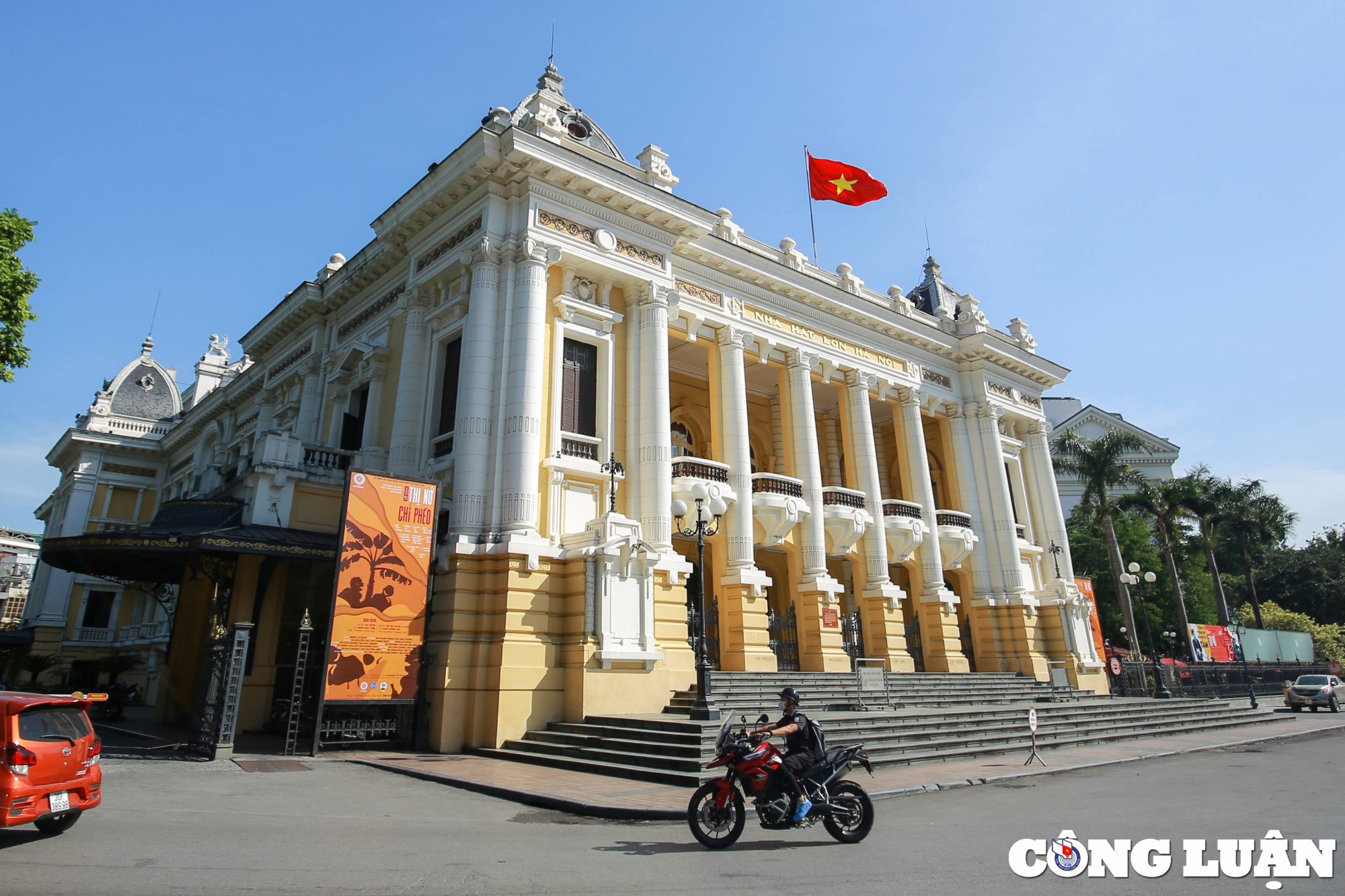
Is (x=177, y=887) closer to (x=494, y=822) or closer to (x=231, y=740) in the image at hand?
(x=494, y=822)

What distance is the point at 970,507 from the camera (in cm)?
2958

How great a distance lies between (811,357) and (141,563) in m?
20.6

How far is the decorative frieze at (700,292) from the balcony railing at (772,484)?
554 cm

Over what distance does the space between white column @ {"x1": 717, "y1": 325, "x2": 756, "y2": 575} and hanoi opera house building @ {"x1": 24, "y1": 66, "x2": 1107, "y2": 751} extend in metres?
0.07

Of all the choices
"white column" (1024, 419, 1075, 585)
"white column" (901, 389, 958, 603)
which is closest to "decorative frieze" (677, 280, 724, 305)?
"white column" (901, 389, 958, 603)

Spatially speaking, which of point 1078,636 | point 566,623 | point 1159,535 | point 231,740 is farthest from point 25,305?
point 1159,535

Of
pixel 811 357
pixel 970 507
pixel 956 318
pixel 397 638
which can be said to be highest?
pixel 956 318

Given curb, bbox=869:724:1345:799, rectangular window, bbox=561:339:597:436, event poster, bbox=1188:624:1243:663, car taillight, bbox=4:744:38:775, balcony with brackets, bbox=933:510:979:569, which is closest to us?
car taillight, bbox=4:744:38:775

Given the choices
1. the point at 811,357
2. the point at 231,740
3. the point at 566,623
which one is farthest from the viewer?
the point at 811,357

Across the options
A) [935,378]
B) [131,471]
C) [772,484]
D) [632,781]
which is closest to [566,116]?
[772,484]

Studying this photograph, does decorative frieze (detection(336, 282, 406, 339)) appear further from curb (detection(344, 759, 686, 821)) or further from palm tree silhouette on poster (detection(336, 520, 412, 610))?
curb (detection(344, 759, 686, 821))

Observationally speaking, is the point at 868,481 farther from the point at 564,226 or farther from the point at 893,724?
the point at 564,226

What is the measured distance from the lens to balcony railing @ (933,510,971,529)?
2841cm

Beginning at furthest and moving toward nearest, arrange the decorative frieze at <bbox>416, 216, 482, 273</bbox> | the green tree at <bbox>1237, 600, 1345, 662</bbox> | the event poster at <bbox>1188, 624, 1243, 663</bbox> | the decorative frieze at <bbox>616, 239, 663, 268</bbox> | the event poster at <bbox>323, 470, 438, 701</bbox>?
the green tree at <bbox>1237, 600, 1345, 662</bbox>
the event poster at <bbox>1188, 624, 1243, 663</bbox>
the decorative frieze at <bbox>616, 239, 663, 268</bbox>
the decorative frieze at <bbox>416, 216, 482, 273</bbox>
the event poster at <bbox>323, 470, 438, 701</bbox>
